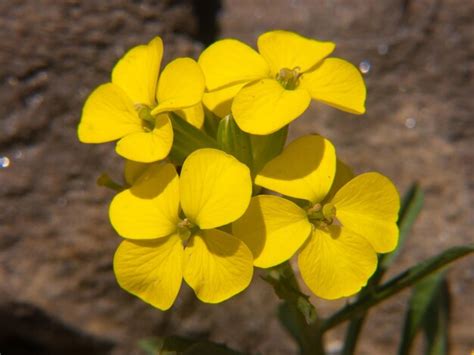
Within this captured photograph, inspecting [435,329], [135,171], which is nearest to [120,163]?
[135,171]

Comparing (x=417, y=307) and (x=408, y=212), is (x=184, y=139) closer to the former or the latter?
(x=408, y=212)

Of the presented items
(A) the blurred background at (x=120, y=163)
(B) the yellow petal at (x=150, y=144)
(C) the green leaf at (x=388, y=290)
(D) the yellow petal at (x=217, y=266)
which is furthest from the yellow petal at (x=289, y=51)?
(A) the blurred background at (x=120, y=163)

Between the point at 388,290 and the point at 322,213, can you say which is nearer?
the point at 322,213

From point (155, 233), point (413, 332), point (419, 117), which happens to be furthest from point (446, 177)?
point (155, 233)

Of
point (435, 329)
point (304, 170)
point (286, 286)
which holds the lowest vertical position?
point (435, 329)

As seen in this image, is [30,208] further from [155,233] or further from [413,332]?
[413,332]

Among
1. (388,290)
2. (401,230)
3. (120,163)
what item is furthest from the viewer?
(120,163)
